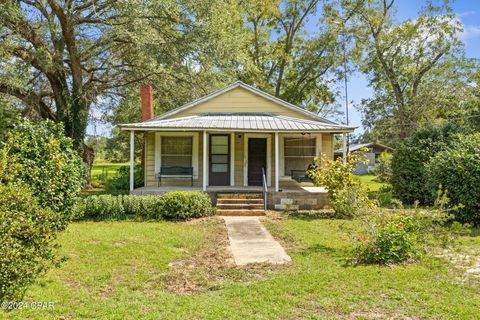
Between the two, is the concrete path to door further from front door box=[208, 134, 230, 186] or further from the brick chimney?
the brick chimney

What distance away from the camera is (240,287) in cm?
489

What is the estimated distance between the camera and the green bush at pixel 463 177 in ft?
29.0

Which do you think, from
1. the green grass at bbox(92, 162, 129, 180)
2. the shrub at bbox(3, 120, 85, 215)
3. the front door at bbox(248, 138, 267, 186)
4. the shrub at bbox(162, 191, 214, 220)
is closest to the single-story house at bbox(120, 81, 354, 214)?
the front door at bbox(248, 138, 267, 186)

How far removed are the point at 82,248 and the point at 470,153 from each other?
32.3 ft

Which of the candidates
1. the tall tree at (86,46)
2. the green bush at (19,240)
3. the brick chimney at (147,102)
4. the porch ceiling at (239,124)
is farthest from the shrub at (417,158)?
the green bush at (19,240)

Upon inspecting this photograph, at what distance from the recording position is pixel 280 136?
48.1 ft

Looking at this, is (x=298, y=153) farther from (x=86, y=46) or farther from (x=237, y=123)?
(x=86, y=46)

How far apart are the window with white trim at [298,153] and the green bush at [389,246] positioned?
8.83 m

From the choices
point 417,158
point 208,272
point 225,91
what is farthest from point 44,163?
point 417,158

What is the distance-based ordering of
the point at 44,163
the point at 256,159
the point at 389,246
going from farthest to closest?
the point at 256,159 < the point at 44,163 < the point at 389,246

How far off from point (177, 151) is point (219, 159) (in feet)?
5.81

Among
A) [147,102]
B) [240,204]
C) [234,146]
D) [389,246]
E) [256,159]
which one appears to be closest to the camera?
[389,246]

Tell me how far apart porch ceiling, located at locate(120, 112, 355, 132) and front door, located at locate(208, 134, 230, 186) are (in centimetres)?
86

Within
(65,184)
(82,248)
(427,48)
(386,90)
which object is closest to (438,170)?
(82,248)
